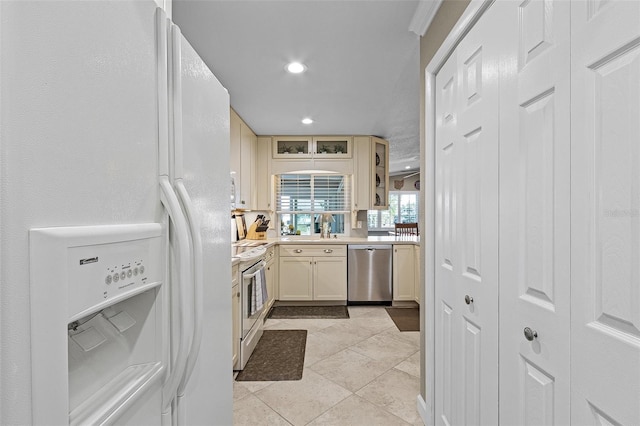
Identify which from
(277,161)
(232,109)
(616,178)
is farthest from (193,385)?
(277,161)

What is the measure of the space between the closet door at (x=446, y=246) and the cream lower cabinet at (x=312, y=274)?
8.59 ft

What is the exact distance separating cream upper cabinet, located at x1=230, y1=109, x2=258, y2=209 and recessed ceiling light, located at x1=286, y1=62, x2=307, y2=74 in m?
1.16

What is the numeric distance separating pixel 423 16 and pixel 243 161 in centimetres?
265

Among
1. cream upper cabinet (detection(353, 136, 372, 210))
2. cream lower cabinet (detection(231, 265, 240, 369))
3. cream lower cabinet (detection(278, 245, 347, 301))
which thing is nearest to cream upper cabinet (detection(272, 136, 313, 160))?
cream upper cabinet (detection(353, 136, 372, 210))

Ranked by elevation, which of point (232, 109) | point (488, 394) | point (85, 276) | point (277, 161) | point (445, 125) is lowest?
point (488, 394)

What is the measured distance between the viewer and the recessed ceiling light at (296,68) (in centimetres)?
244

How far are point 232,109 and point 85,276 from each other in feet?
10.5

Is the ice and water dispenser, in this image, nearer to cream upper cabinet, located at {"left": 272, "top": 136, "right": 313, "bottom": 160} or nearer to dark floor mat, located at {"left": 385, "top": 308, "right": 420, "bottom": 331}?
dark floor mat, located at {"left": 385, "top": 308, "right": 420, "bottom": 331}

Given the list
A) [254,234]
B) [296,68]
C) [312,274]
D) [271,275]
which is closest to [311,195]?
[254,234]

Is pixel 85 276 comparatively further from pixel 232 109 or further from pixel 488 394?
pixel 232 109

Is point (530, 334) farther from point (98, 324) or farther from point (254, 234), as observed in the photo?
point (254, 234)

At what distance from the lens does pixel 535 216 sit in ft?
3.03

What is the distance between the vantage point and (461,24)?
136cm

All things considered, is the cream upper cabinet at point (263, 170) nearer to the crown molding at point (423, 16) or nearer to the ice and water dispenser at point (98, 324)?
A: the crown molding at point (423, 16)
